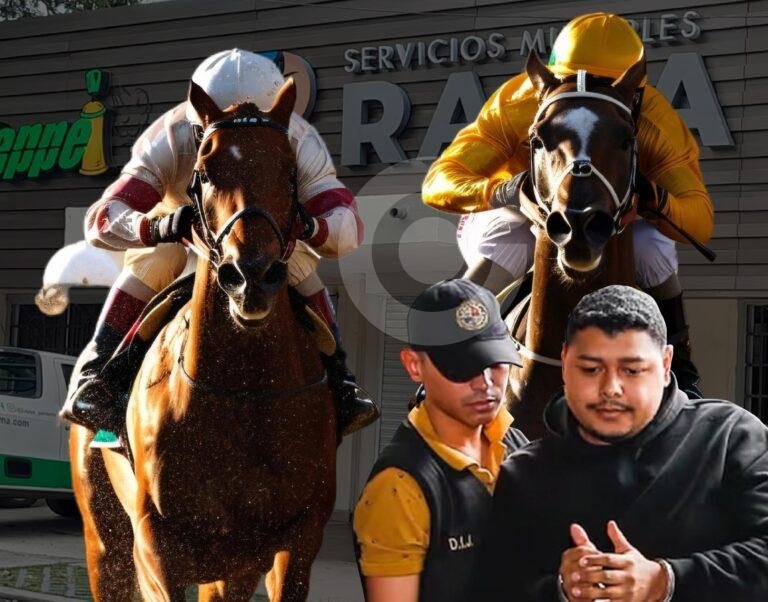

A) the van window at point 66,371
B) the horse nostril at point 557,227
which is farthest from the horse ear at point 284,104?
the van window at point 66,371

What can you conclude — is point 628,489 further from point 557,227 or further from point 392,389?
point 392,389

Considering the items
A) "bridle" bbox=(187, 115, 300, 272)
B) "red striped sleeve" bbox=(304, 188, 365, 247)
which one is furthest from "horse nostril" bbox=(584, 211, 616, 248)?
"red striped sleeve" bbox=(304, 188, 365, 247)

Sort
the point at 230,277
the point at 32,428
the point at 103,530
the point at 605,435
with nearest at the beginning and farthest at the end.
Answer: the point at 605,435 < the point at 230,277 < the point at 103,530 < the point at 32,428

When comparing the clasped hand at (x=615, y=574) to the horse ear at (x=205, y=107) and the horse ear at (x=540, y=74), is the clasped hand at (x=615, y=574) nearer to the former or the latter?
the horse ear at (x=540, y=74)

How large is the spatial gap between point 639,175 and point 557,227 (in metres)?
0.73

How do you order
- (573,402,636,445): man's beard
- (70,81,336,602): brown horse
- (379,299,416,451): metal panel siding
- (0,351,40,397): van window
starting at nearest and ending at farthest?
(573,402,636,445): man's beard → (70,81,336,602): brown horse → (379,299,416,451): metal panel siding → (0,351,40,397): van window

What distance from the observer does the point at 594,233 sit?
3967 millimetres

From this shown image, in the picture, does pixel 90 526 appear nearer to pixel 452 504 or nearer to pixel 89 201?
pixel 452 504

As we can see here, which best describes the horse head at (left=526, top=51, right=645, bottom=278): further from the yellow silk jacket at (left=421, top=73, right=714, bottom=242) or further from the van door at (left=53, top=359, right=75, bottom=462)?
the van door at (left=53, top=359, right=75, bottom=462)

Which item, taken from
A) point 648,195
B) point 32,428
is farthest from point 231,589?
point 32,428

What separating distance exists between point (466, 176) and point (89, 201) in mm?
12026

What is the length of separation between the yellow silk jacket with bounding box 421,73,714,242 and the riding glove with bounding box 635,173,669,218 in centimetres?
13

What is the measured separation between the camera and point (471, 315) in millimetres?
3076

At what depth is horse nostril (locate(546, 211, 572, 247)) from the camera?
3967mm
